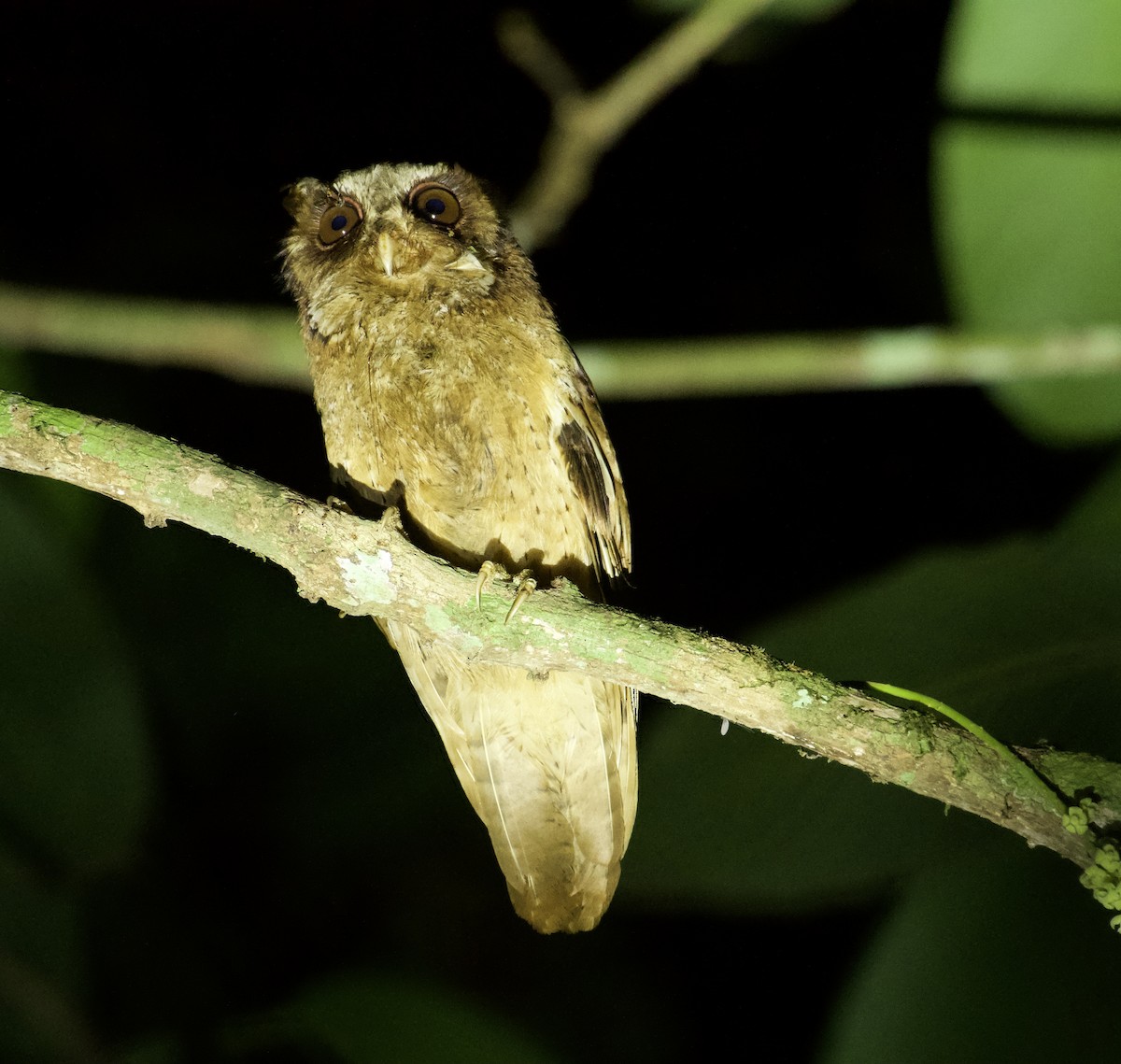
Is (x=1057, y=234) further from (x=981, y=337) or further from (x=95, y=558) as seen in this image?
(x=95, y=558)

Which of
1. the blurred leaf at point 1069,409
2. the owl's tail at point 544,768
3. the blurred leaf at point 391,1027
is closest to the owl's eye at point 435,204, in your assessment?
the owl's tail at point 544,768

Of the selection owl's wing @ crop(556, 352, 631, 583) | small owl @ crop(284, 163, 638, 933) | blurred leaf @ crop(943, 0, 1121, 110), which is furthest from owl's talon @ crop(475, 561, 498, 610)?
blurred leaf @ crop(943, 0, 1121, 110)

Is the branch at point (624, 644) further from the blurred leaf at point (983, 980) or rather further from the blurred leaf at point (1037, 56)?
the blurred leaf at point (1037, 56)

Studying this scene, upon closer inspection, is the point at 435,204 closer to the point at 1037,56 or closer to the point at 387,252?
the point at 387,252

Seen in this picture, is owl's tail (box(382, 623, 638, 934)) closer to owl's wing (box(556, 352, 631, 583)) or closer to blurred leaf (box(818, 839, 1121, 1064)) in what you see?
owl's wing (box(556, 352, 631, 583))

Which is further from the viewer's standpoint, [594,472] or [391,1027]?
[594,472]

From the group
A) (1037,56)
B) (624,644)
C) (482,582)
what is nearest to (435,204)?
(482,582)
